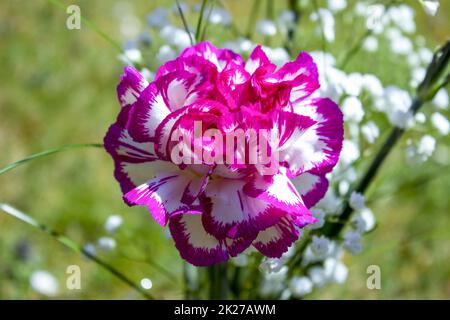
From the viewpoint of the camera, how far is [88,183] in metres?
1.22

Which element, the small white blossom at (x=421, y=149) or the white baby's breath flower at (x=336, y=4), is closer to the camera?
the small white blossom at (x=421, y=149)

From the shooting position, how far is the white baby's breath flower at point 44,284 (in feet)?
3.24

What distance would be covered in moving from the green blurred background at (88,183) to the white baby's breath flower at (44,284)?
0.04 feet

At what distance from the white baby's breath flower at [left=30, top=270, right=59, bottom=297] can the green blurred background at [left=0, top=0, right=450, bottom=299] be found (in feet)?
0.04

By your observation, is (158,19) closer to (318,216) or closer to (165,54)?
(165,54)

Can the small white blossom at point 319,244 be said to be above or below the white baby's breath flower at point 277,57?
below

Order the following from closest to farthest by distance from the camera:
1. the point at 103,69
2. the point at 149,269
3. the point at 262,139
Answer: the point at 262,139 → the point at 149,269 → the point at 103,69

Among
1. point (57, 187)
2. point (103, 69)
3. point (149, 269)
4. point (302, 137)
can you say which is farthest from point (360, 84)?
point (103, 69)

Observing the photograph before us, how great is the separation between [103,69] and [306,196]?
1.04 metres

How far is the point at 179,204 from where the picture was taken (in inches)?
17.7

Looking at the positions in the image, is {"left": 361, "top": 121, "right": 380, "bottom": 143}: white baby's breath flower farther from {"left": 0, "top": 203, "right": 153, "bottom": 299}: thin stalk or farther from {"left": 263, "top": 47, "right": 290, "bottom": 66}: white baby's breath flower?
{"left": 0, "top": 203, "right": 153, "bottom": 299}: thin stalk

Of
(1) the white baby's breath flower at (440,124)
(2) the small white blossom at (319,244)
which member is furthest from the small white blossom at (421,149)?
(2) the small white blossom at (319,244)

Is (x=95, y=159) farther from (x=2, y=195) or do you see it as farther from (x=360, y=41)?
(x=360, y=41)

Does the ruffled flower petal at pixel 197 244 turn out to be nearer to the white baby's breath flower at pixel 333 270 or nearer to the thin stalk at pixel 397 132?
the thin stalk at pixel 397 132
